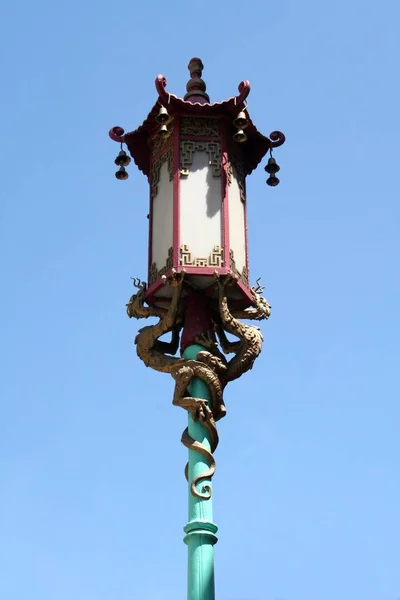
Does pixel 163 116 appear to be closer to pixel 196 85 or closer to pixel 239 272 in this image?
pixel 196 85

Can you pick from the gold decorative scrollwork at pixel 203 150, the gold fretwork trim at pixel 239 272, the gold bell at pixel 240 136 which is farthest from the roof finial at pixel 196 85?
the gold fretwork trim at pixel 239 272

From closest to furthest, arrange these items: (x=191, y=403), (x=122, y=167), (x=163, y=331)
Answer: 1. (x=191, y=403)
2. (x=163, y=331)
3. (x=122, y=167)

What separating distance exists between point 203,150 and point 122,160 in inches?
34.6

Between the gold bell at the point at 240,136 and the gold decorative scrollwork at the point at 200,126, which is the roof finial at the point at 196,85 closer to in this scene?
the gold decorative scrollwork at the point at 200,126

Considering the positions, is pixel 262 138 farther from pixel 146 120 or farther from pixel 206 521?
pixel 206 521

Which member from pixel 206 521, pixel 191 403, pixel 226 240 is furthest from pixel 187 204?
pixel 206 521

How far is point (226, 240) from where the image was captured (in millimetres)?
10359

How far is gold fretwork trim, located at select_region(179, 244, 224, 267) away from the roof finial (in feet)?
6.18

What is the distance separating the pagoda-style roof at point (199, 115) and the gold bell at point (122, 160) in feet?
0.65

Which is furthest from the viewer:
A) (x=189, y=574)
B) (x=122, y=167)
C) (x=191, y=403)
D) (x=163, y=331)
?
(x=122, y=167)

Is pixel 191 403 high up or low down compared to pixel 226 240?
down

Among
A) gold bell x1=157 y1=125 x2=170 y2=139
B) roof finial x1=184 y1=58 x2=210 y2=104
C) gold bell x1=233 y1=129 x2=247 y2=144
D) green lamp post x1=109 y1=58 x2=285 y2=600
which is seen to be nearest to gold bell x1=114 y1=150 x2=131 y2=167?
green lamp post x1=109 y1=58 x2=285 y2=600

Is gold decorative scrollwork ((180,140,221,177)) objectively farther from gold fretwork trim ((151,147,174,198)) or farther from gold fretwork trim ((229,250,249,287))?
gold fretwork trim ((229,250,249,287))

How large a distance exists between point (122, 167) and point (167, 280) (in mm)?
1736
